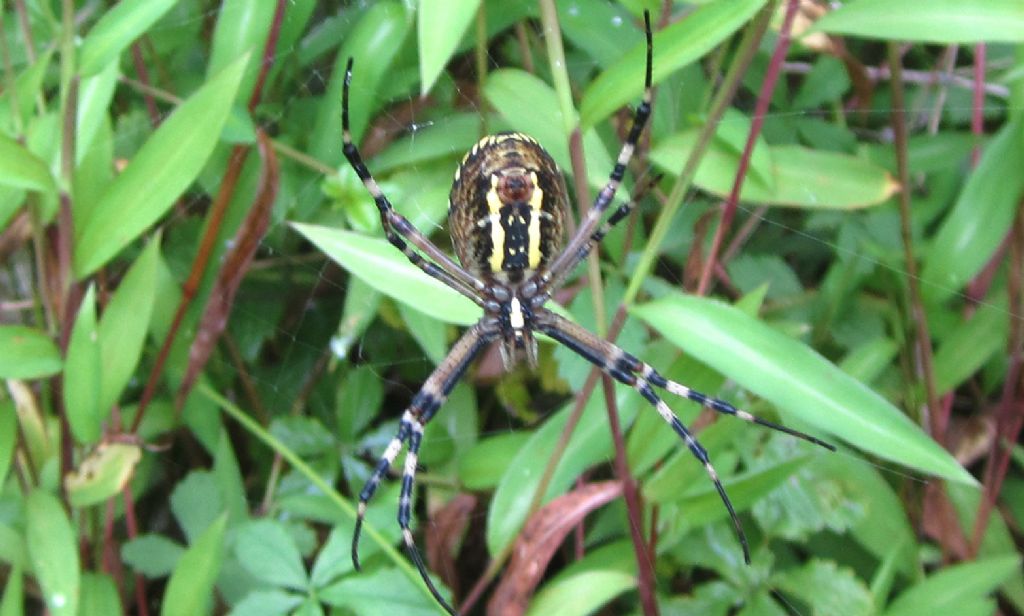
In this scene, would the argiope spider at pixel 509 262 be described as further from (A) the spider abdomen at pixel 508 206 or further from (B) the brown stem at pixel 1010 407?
(B) the brown stem at pixel 1010 407

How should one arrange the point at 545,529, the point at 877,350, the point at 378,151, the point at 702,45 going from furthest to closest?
the point at 378,151 → the point at 877,350 → the point at 545,529 → the point at 702,45

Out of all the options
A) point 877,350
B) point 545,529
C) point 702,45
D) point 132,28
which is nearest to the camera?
point 702,45

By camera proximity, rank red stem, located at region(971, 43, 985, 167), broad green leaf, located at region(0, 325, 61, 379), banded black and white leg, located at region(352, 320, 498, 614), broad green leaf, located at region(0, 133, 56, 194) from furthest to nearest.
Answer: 1. red stem, located at region(971, 43, 985, 167)
2. banded black and white leg, located at region(352, 320, 498, 614)
3. broad green leaf, located at region(0, 325, 61, 379)
4. broad green leaf, located at region(0, 133, 56, 194)

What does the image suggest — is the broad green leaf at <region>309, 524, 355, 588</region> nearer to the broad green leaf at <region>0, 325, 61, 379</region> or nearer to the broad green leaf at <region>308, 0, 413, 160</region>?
the broad green leaf at <region>0, 325, 61, 379</region>

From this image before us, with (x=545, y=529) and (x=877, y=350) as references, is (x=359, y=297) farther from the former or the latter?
(x=877, y=350)

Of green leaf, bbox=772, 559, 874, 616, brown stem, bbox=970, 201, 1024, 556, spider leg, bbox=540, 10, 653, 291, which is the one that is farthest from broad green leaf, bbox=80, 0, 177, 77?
brown stem, bbox=970, 201, 1024, 556

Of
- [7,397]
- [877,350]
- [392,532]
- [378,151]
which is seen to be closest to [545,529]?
[392,532]

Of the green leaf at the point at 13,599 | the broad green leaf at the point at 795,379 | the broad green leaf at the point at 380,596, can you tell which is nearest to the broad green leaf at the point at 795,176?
the broad green leaf at the point at 795,379
